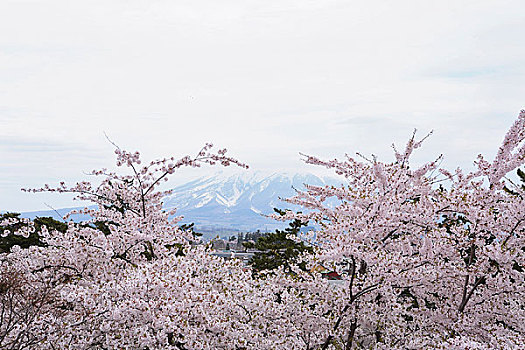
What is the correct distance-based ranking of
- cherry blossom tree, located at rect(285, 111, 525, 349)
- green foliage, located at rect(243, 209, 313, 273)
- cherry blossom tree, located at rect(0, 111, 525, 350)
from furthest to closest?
→ green foliage, located at rect(243, 209, 313, 273) → cherry blossom tree, located at rect(285, 111, 525, 349) → cherry blossom tree, located at rect(0, 111, 525, 350)

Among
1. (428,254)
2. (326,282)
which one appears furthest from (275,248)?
(428,254)

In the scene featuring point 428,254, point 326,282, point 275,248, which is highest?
point 428,254

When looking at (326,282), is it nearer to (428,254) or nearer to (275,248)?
(428,254)

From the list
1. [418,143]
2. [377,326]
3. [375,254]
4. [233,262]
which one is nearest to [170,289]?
[233,262]

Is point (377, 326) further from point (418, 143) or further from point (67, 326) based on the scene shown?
point (67, 326)

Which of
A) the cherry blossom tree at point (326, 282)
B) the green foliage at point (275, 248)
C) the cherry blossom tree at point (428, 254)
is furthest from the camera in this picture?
the green foliage at point (275, 248)

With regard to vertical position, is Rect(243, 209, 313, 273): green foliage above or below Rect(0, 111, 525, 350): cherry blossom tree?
below

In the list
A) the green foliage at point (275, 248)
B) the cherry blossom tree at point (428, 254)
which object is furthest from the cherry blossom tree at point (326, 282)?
the green foliage at point (275, 248)

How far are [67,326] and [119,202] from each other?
4.10 m

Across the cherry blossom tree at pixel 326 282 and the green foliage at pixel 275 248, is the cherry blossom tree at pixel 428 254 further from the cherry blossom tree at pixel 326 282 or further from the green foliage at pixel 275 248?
the green foliage at pixel 275 248

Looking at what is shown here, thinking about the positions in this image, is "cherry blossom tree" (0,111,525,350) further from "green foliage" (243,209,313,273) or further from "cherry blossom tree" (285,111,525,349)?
"green foliage" (243,209,313,273)

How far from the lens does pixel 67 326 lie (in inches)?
223

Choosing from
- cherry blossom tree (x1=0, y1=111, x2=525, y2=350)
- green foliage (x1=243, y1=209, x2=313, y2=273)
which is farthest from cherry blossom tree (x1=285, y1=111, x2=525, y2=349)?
green foliage (x1=243, y1=209, x2=313, y2=273)

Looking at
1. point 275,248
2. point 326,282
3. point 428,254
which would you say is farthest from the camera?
point 275,248
